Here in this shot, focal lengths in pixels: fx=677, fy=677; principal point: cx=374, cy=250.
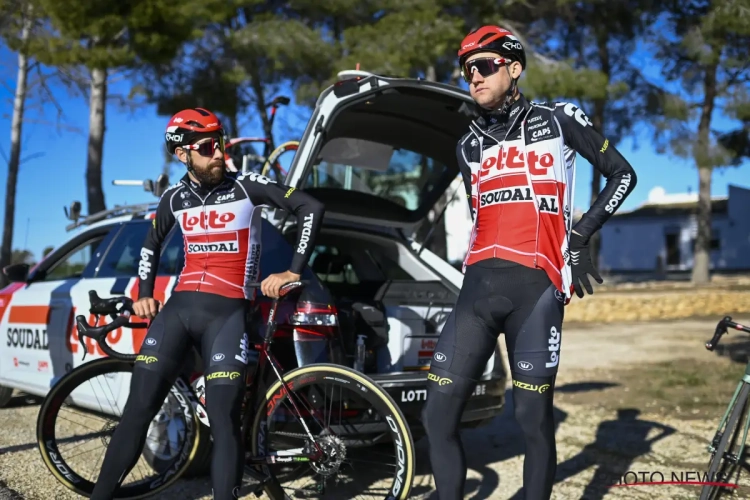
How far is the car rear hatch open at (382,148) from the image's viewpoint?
12.2 feet

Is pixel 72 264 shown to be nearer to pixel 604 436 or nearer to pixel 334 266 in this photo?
Result: pixel 334 266

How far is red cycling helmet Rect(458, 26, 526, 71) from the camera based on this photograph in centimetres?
267

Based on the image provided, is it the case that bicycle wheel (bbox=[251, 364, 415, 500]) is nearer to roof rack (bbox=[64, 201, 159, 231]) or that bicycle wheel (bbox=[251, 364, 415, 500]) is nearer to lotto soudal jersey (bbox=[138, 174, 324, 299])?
lotto soudal jersey (bbox=[138, 174, 324, 299])

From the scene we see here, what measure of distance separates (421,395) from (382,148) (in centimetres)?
184

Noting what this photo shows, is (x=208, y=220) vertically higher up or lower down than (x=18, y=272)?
higher up

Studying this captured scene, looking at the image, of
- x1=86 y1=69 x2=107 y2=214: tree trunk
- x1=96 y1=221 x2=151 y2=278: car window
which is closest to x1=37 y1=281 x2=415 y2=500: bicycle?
x1=96 y1=221 x2=151 y2=278: car window

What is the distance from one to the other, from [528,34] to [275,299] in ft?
A: 51.4

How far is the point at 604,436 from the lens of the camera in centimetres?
511

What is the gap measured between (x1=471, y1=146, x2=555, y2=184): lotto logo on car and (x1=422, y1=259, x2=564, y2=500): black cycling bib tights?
1.21ft

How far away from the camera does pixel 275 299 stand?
3.22m

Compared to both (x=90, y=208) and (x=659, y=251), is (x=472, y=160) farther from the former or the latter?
(x=659, y=251)

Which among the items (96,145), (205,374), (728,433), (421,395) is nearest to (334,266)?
(421,395)

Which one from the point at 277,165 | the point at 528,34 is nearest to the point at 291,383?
the point at 277,165

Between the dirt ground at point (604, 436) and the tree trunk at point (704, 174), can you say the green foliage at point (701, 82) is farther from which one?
the dirt ground at point (604, 436)
